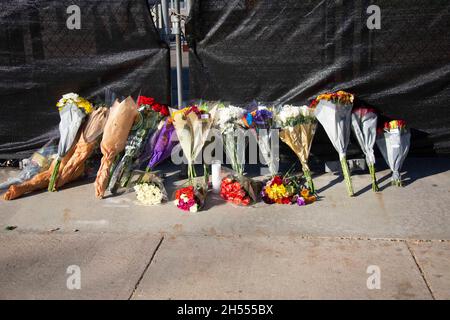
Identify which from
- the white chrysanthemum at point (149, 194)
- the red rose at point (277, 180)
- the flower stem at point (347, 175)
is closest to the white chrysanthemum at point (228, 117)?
the red rose at point (277, 180)

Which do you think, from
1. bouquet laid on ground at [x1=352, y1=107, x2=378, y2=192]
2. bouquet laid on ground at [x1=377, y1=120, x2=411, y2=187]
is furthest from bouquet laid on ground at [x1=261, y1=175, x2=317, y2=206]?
bouquet laid on ground at [x1=377, y1=120, x2=411, y2=187]

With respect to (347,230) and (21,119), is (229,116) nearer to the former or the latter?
(347,230)

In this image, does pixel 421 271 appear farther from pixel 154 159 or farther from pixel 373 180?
pixel 154 159

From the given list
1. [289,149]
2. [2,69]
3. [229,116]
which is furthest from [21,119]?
[289,149]

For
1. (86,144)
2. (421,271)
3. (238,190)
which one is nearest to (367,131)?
(238,190)

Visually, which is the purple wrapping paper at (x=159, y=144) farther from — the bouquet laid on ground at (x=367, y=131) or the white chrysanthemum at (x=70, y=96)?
the bouquet laid on ground at (x=367, y=131)

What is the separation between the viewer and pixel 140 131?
5207mm

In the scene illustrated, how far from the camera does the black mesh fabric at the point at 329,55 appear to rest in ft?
17.4

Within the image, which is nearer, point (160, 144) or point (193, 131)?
point (193, 131)

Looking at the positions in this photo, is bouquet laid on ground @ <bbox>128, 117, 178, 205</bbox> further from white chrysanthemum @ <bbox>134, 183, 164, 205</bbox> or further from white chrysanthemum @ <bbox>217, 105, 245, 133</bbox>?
white chrysanthemum @ <bbox>217, 105, 245, 133</bbox>

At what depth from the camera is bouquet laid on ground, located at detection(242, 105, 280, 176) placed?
5.09 m

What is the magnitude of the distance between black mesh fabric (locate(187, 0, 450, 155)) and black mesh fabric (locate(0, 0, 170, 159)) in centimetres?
46

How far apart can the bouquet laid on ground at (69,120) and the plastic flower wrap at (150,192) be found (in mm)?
828

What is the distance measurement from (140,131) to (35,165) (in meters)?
1.16
